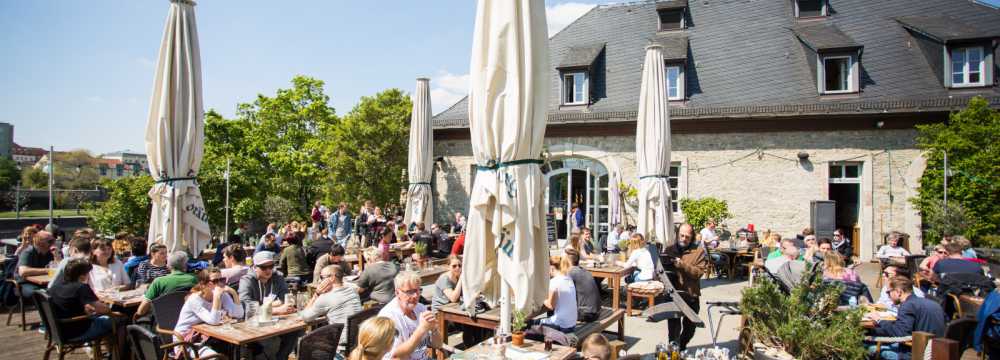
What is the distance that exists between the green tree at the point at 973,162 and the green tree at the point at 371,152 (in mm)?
16200

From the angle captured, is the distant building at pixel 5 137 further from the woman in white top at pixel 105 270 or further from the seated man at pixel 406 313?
the seated man at pixel 406 313

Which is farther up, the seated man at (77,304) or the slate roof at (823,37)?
the slate roof at (823,37)

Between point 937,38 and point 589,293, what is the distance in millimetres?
15974

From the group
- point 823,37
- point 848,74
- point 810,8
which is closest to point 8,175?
point 810,8

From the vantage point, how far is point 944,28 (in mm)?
16016

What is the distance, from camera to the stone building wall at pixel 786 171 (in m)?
15.2

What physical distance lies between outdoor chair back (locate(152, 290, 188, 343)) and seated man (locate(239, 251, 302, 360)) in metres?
0.58

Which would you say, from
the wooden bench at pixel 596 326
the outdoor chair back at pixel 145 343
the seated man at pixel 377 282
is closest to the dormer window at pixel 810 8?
the wooden bench at pixel 596 326

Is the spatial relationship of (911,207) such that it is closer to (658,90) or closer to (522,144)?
(658,90)

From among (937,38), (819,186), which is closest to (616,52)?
(819,186)

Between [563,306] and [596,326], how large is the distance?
0.63 m

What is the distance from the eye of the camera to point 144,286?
686 cm

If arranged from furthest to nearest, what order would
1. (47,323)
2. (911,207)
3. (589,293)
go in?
(911,207), (589,293), (47,323)

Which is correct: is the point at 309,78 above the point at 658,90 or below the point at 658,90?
above
